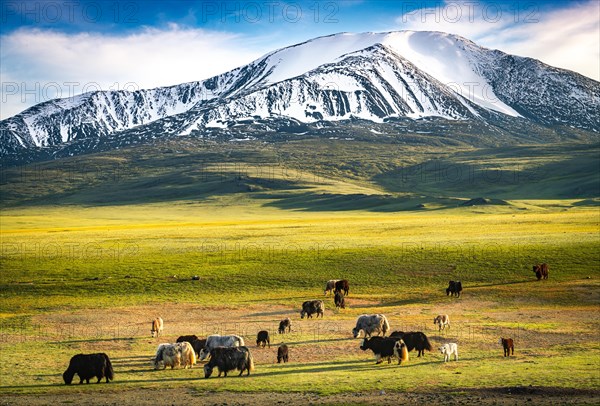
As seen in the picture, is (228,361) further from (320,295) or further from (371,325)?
(320,295)

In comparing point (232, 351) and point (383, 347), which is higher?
point (232, 351)

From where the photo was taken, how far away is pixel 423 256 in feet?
186

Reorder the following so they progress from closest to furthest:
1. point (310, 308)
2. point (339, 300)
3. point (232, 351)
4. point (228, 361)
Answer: point (228, 361)
point (232, 351)
point (310, 308)
point (339, 300)

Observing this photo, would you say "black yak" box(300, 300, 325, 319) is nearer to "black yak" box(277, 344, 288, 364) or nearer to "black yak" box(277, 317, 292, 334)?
"black yak" box(277, 317, 292, 334)

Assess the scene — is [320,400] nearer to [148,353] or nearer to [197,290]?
[148,353]

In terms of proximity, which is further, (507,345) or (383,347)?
(507,345)

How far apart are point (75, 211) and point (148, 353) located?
16008 cm

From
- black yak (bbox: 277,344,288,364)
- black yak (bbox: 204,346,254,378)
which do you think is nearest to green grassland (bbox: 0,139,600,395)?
black yak (bbox: 277,344,288,364)

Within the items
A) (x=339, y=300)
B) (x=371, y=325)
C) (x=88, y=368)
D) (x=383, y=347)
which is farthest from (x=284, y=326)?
(x=88, y=368)

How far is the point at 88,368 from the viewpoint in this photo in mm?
23547

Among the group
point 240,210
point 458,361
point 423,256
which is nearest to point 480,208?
point 240,210

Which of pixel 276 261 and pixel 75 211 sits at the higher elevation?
pixel 75 211

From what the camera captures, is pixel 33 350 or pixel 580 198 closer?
pixel 33 350

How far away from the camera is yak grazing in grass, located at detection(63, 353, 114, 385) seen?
23484 mm
